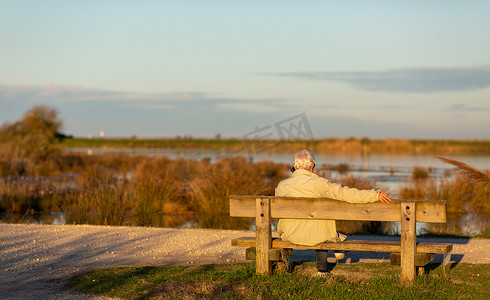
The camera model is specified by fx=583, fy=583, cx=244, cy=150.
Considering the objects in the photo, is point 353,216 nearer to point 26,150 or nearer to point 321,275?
point 321,275

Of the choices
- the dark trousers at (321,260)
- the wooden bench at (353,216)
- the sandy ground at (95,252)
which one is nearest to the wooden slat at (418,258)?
the wooden bench at (353,216)

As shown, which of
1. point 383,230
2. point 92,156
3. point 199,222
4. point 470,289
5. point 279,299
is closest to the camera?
point 279,299

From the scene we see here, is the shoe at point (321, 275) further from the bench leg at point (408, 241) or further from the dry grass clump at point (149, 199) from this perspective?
the dry grass clump at point (149, 199)

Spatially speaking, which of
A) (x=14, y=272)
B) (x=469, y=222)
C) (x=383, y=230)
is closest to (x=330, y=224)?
(x=14, y=272)

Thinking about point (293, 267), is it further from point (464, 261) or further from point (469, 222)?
point (469, 222)

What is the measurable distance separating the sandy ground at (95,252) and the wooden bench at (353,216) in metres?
1.56

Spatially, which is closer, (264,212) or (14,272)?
(264,212)

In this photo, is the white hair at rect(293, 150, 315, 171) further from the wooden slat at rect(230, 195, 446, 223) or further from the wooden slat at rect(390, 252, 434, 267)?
the wooden slat at rect(390, 252, 434, 267)

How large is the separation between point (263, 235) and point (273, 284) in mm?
589

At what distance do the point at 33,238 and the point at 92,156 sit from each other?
30.1 m

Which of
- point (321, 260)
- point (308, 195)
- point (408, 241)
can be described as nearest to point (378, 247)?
point (408, 241)

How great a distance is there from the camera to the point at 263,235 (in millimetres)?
6852

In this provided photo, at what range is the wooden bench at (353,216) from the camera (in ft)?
20.7

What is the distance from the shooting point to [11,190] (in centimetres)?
1748
